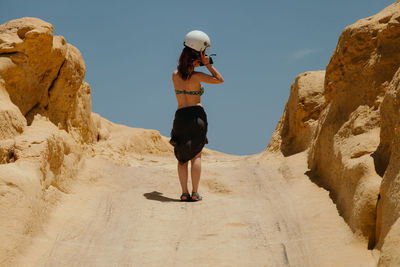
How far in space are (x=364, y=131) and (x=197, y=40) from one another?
2113 millimetres

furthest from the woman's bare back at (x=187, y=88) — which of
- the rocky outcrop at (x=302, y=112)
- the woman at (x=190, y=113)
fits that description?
the rocky outcrop at (x=302, y=112)

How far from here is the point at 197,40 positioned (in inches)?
224

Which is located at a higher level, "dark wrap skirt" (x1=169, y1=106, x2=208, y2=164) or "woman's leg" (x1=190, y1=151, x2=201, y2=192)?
"dark wrap skirt" (x1=169, y1=106, x2=208, y2=164)

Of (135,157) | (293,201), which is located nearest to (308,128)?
(293,201)

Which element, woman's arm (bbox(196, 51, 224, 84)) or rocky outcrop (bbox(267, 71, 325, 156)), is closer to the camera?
woman's arm (bbox(196, 51, 224, 84))

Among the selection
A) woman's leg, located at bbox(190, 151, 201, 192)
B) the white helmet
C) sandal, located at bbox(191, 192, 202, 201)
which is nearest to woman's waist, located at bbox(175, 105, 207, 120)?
woman's leg, located at bbox(190, 151, 201, 192)

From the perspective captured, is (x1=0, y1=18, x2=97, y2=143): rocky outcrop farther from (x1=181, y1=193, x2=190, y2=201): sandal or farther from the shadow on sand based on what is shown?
(x1=181, y1=193, x2=190, y2=201): sandal

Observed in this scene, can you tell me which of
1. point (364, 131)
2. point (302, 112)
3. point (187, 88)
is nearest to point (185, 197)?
point (187, 88)

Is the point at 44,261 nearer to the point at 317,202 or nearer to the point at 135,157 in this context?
the point at 317,202

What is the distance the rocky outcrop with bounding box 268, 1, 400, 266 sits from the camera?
393 centimetres

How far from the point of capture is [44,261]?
3980mm

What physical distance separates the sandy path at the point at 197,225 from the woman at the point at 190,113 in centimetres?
38

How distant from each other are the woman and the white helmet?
0.05 metres

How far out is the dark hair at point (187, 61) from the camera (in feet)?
19.1
